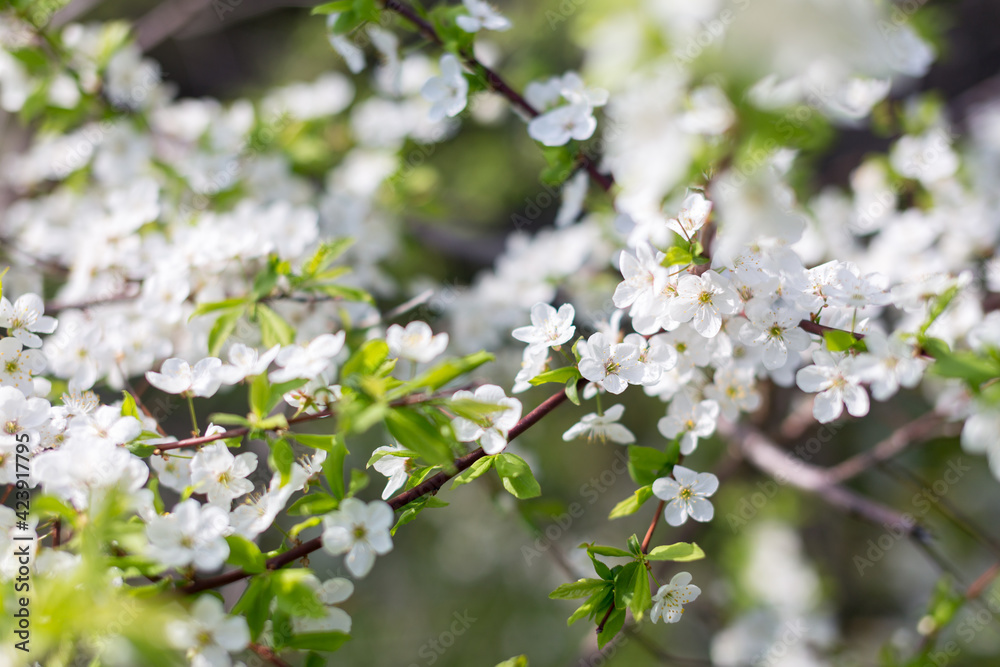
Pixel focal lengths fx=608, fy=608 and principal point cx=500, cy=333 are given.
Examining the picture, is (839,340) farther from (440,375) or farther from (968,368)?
(440,375)

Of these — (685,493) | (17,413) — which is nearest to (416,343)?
(685,493)

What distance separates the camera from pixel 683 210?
1032 mm

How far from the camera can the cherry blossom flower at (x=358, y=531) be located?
88 cm

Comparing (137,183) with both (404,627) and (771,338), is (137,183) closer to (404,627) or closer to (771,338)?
(771,338)

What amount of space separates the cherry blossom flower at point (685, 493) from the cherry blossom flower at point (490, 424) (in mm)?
268

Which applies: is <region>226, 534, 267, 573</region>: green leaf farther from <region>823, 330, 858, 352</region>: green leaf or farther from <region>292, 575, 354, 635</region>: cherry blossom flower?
<region>823, 330, 858, 352</region>: green leaf

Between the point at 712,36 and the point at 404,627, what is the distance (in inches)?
170

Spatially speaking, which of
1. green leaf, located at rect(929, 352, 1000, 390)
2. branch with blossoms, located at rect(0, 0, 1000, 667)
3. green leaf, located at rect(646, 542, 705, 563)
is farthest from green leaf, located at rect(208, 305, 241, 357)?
green leaf, located at rect(929, 352, 1000, 390)

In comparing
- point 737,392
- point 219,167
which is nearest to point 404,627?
point 219,167

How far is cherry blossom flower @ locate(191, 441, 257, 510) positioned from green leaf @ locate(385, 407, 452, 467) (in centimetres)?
34

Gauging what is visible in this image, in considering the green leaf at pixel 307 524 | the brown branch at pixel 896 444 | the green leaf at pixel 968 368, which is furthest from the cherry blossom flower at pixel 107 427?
the brown branch at pixel 896 444

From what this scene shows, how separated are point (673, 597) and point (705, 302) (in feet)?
1.69

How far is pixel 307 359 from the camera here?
964 millimetres

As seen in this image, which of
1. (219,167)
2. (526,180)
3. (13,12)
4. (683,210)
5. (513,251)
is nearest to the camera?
(683,210)
